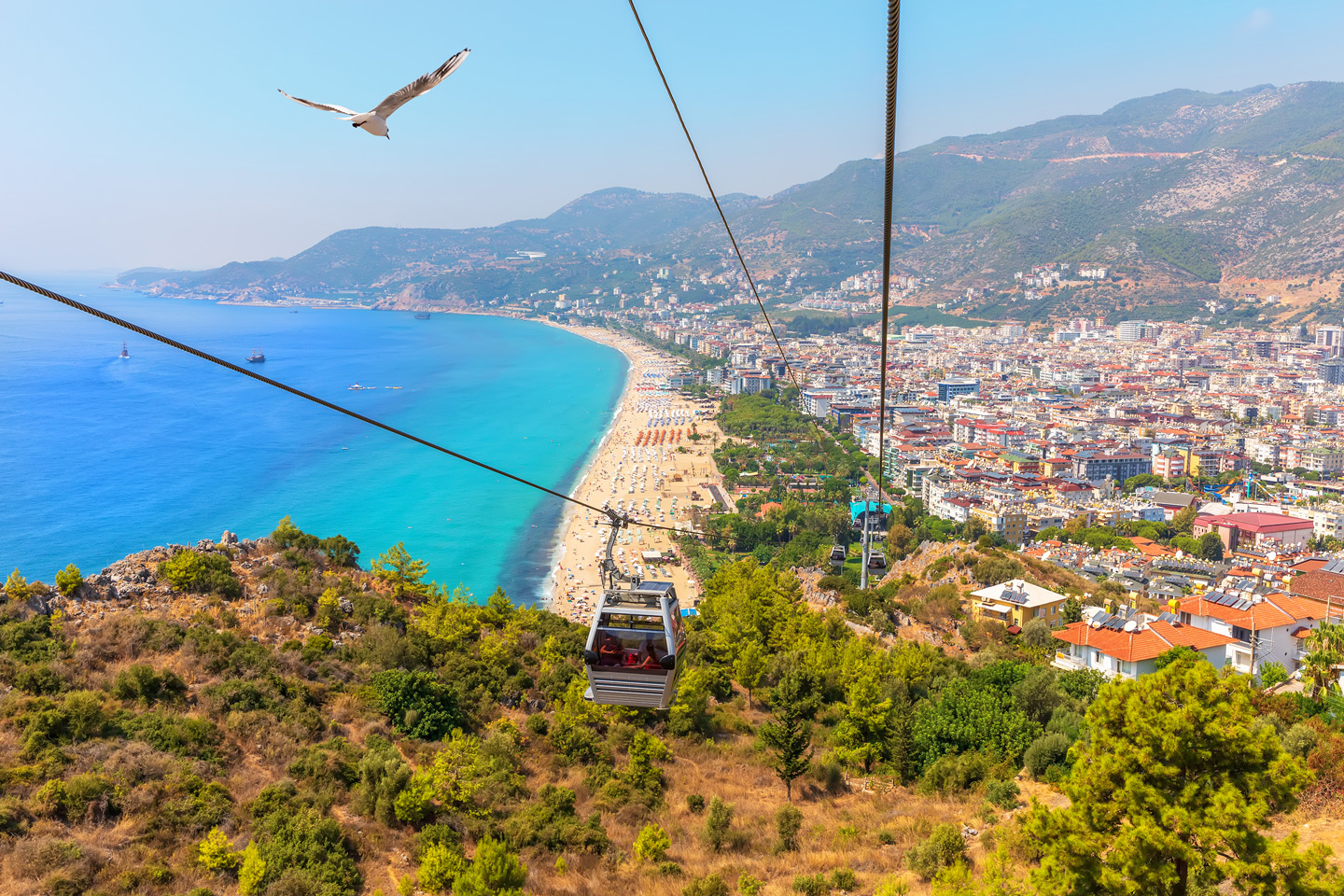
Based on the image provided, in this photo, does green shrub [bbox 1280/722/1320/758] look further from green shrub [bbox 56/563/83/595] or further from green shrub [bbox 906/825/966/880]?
green shrub [bbox 56/563/83/595]

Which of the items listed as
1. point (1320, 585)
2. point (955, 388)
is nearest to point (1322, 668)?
point (1320, 585)

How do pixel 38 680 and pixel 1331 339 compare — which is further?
pixel 1331 339

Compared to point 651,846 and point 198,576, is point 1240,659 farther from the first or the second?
point 198,576

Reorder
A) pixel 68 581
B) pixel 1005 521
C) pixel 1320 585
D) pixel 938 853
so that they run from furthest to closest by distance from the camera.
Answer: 1. pixel 1005 521
2. pixel 1320 585
3. pixel 68 581
4. pixel 938 853

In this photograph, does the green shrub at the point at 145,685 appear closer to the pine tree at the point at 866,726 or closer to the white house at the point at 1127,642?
the pine tree at the point at 866,726

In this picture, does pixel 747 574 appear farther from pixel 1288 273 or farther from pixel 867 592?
pixel 1288 273

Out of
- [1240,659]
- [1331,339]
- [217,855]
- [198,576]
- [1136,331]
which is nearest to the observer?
[217,855]

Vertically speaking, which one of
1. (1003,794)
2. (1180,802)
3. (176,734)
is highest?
(1180,802)
